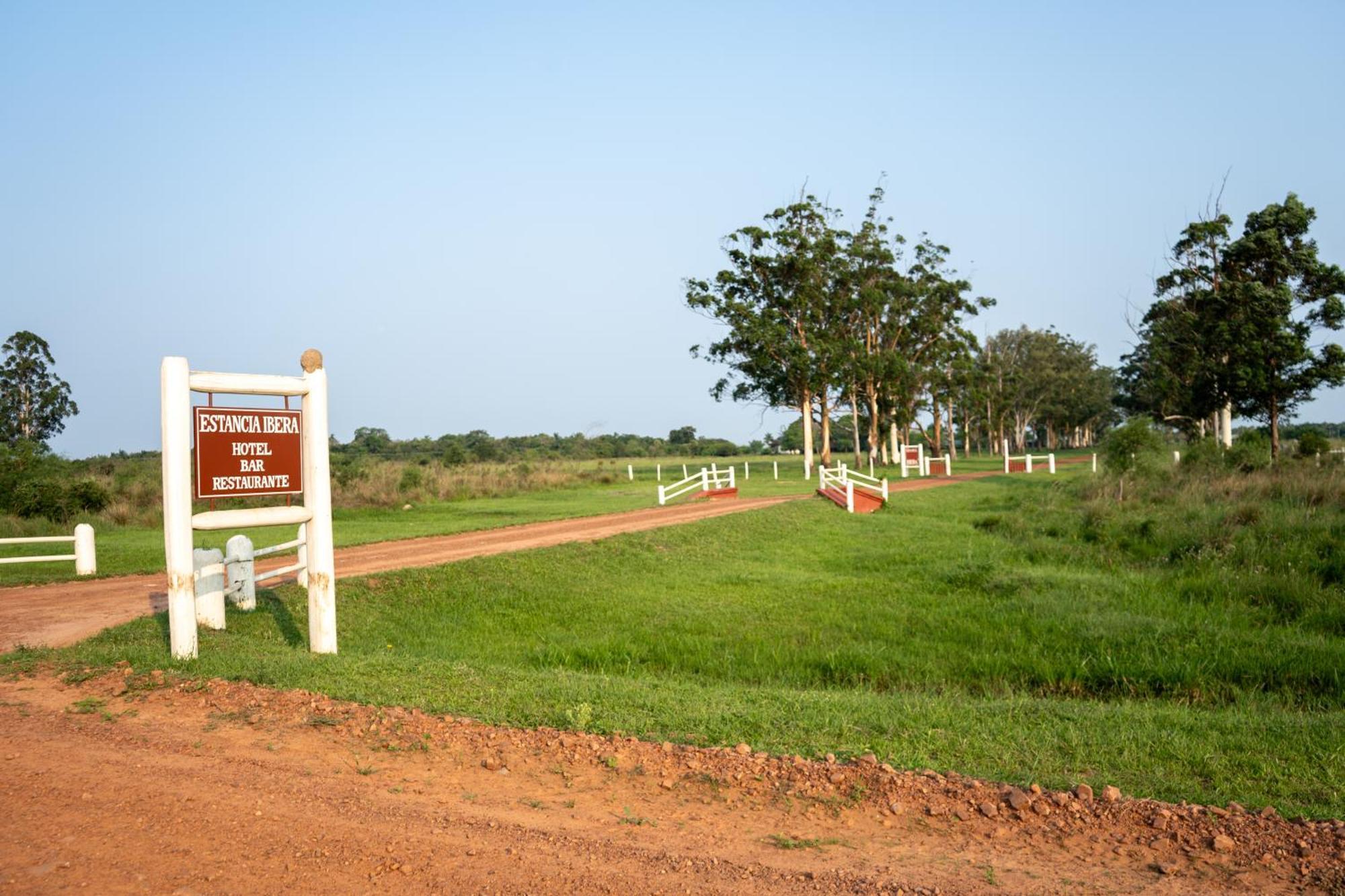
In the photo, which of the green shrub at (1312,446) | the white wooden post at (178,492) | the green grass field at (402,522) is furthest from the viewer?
the green shrub at (1312,446)

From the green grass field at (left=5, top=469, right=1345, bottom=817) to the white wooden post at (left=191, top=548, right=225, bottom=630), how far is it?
390mm

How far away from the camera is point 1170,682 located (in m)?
10.5

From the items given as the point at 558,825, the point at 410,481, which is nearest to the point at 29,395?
the point at 410,481

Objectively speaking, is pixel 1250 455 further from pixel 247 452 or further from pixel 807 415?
pixel 247 452

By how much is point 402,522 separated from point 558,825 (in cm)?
2438

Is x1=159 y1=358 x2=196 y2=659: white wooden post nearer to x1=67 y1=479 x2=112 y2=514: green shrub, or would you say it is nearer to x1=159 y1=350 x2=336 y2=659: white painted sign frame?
x1=159 y1=350 x2=336 y2=659: white painted sign frame

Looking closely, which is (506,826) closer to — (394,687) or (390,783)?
(390,783)

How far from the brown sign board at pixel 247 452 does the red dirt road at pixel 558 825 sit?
2884mm

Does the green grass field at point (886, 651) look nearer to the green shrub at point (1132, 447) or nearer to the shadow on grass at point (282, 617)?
the shadow on grass at point (282, 617)

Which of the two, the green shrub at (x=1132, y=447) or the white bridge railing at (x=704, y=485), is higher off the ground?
the green shrub at (x=1132, y=447)

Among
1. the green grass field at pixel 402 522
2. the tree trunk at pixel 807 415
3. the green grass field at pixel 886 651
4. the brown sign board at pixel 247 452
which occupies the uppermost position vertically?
the tree trunk at pixel 807 415

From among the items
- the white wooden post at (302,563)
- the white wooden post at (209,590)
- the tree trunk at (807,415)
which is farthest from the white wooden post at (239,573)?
the tree trunk at (807,415)

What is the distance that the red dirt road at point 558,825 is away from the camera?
4.46 m

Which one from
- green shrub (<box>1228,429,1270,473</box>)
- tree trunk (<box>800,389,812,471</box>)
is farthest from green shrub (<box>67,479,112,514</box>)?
tree trunk (<box>800,389,812,471</box>)
